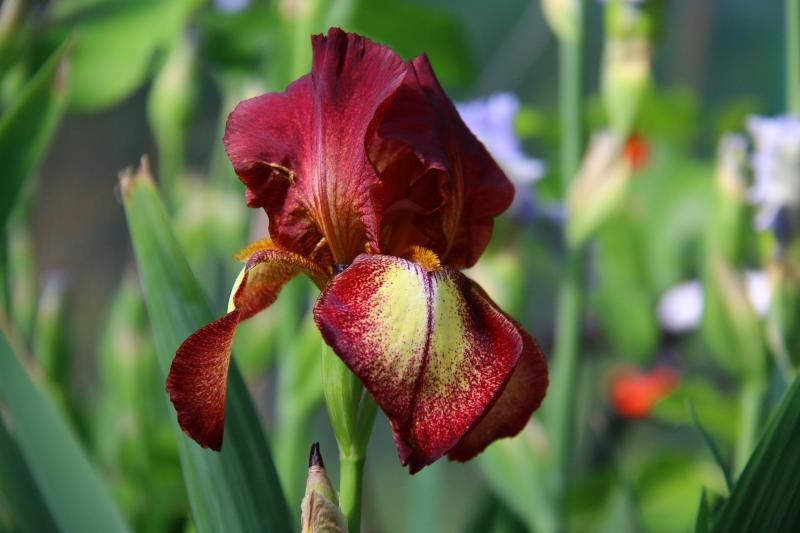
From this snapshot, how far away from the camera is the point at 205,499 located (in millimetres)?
342

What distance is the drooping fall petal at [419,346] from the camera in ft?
0.88

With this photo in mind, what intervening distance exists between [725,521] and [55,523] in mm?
256

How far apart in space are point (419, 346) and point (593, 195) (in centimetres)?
49

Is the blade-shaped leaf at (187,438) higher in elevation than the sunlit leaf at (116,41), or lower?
lower

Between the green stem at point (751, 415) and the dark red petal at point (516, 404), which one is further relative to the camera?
the green stem at point (751, 415)

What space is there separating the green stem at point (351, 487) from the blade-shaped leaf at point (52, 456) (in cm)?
12

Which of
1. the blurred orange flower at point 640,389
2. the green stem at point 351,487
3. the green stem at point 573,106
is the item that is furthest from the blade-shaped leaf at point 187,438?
the blurred orange flower at point 640,389

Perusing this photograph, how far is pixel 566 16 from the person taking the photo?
72cm

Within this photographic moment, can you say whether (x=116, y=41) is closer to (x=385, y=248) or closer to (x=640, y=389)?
(x=385, y=248)

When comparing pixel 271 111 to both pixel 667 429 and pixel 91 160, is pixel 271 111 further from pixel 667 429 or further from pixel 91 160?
pixel 667 429

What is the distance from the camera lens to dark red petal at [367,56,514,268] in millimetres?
312

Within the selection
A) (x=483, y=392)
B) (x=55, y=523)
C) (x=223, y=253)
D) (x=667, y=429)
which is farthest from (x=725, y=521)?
(x=667, y=429)

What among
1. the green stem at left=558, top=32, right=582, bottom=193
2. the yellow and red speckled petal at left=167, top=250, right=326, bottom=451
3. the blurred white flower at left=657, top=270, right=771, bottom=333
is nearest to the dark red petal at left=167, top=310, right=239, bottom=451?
the yellow and red speckled petal at left=167, top=250, right=326, bottom=451

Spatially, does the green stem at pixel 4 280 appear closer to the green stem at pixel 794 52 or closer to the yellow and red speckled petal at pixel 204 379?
the yellow and red speckled petal at pixel 204 379
